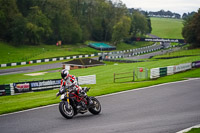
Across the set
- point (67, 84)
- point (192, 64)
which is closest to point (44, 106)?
point (67, 84)

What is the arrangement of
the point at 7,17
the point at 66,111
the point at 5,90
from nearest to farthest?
the point at 66,111, the point at 5,90, the point at 7,17

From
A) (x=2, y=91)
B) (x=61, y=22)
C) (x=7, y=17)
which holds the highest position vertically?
(x=7, y=17)

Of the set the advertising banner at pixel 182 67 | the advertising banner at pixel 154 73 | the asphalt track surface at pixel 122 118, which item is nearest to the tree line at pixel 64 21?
the advertising banner at pixel 182 67

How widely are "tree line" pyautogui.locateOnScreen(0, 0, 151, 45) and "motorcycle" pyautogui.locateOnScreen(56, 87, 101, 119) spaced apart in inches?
2949

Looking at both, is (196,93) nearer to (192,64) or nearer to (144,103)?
(144,103)

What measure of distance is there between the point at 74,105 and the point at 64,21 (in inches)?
3612

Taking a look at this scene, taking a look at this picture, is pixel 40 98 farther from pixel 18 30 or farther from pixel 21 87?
pixel 18 30

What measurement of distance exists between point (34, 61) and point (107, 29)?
59.9 m

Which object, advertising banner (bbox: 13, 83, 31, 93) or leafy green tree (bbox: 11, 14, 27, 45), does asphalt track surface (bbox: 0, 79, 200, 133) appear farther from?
leafy green tree (bbox: 11, 14, 27, 45)

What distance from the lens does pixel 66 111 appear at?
446 inches

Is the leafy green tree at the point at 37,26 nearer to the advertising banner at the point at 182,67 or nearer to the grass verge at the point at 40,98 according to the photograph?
the advertising banner at the point at 182,67

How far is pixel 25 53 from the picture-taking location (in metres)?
75.2

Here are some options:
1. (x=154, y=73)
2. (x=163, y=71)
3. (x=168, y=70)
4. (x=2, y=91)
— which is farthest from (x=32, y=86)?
(x=168, y=70)

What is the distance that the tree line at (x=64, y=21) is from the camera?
280 ft
